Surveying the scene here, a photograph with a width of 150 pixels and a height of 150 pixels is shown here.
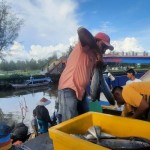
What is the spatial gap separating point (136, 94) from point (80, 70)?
823 mm

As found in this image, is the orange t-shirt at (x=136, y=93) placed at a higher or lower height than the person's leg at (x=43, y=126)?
higher

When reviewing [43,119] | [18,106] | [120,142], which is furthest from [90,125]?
[18,106]

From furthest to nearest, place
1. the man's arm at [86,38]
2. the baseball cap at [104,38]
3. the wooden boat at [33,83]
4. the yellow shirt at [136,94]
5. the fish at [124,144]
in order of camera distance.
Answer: the wooden boat at [33,83], the yellow shirt at [136,94], the baseball cap at [104,38], the man's arm at [86,38], the fish at [124,144]

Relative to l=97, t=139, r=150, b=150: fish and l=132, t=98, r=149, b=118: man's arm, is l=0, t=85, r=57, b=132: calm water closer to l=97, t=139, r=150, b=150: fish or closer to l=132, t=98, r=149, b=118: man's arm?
l=132, t=98, r=149, b=118: man's arm

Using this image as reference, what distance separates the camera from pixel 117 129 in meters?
2.62

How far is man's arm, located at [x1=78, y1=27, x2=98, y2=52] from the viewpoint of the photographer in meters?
2.78

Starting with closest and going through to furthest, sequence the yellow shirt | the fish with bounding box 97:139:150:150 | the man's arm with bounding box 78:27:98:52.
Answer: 1. the fish with bounding box 97:139:150:150
2. the man's arm with bounding box 78:27:98:52
3. the yellow shirt

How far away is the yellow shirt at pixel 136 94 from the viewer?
3041mm

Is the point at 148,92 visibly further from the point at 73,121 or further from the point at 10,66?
the point at 10,66

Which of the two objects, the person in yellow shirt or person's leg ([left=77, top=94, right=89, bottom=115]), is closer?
the person in yellow shirt

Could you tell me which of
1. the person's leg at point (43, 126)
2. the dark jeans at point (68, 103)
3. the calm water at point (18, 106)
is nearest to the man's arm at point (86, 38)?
the dark jeans at point (68, 103)

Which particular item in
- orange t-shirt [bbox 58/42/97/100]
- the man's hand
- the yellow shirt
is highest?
orange t-shirt [bbox 58/42/97/100]

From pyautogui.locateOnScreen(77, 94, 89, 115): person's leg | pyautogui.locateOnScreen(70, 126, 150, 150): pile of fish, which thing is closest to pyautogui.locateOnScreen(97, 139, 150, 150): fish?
pyautogui.locateOnScreen(70, 126, 150, 150): pile of fish

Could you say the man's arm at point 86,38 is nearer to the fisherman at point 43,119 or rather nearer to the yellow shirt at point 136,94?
the yellow shirt at point 136,94
